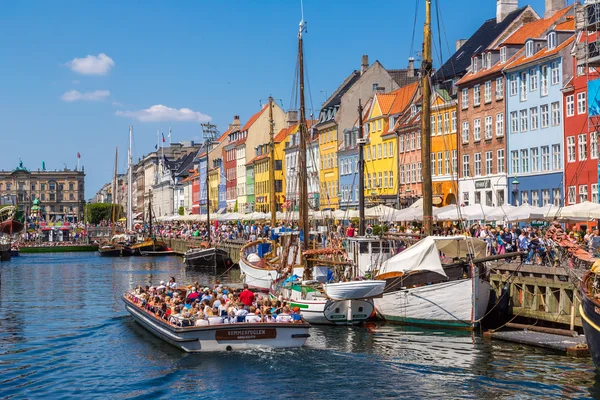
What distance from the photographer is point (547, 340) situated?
29812 mm

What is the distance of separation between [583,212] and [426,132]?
22.8 feet

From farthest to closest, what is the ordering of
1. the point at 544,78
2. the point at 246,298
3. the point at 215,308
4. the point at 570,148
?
the point at 544,78 → the point at 570,148 → the point at 246,298 → the point at 215,308

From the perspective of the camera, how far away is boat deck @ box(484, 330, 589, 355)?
28.1m

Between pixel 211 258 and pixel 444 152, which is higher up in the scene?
pixel 444 152

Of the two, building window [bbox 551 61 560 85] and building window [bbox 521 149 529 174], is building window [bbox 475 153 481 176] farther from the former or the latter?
building window [bbox 551 61 560 85]

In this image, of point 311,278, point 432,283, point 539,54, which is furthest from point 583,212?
point 539,54

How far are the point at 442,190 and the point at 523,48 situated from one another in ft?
40.7

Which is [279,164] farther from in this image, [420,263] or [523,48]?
[420,263]

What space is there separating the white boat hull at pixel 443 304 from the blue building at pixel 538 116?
77.2 ft

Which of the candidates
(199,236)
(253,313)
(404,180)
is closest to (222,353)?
(253,313)

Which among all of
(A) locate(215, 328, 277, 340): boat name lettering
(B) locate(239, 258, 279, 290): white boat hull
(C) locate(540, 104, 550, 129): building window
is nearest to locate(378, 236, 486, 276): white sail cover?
(A) locate(215, 328, 277, 340): boat name lettering

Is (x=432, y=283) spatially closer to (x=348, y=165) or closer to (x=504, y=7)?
(x=504, y=7)

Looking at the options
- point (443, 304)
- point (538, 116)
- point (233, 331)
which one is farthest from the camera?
point (538, 116)

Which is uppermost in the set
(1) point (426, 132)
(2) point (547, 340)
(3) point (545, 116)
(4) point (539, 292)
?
(3) point (545, 116)
